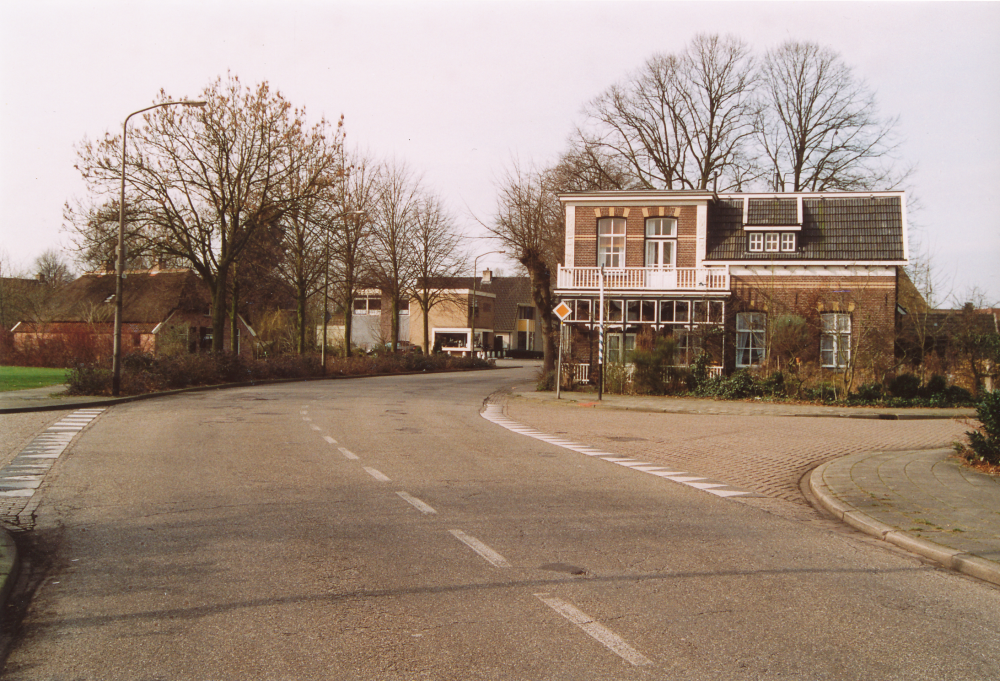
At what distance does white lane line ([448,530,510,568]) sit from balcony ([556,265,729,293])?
2422 centimetres

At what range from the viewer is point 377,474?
9859 millimetres

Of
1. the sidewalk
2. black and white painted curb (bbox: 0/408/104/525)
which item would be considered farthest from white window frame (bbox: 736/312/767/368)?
black and white painted curb (bbox: 0/408/104/525)

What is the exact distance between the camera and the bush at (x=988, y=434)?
1064 centimetres

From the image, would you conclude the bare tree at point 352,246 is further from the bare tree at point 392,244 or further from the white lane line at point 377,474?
the white lane line at point 377,474

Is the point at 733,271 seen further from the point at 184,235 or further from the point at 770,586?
the point at 770,586

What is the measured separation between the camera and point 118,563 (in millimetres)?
A: 5773

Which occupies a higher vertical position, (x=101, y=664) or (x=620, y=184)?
(x=620, y=184)

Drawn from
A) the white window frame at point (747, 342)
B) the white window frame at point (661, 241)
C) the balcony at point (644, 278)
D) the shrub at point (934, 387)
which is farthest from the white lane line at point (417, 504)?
the white window frame at point (661, 241)

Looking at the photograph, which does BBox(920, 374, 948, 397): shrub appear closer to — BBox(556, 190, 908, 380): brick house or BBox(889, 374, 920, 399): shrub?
BBox(889, 374, 920, 399): shrub

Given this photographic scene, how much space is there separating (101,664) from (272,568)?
1.70 m

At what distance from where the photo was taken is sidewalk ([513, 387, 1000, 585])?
6.57 metres

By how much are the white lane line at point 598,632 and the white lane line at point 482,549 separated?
0.81 metres

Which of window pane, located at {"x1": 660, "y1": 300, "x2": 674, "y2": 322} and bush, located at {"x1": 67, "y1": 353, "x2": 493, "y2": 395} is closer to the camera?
bush, located at {"x1": 67, "y1": 353, "x2": 493, "y2": 395}

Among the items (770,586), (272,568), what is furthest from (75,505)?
(770,586)
